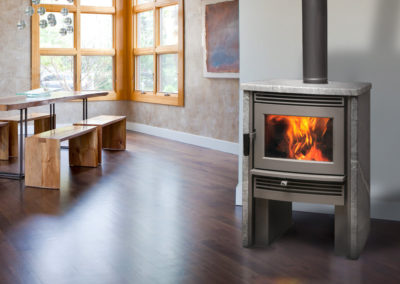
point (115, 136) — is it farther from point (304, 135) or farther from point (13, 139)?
point (304, 135)

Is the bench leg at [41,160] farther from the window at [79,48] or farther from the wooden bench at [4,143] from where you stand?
the window at [79,48]

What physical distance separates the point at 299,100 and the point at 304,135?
0.19 metres

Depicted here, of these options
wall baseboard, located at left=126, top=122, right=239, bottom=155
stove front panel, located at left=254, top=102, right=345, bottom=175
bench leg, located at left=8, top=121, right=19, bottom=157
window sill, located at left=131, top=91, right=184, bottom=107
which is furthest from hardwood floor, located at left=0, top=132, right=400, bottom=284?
window sill, located at left=131, top=91, right=184, bottom=107

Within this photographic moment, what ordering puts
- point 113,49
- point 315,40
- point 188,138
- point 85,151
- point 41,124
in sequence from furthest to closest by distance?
1. point 113,49
2. point 188,138
3. point 41,124
4. point 85,151
5. point 315,40

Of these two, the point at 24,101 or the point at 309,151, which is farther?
the point at 24,101

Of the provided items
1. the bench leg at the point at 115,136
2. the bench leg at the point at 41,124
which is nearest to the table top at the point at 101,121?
the bench leg at the point at 115,136

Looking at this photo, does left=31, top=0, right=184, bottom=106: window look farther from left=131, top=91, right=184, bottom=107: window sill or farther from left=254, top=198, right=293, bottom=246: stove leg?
left=254, top=198, right=293, bottom=246: stove leg

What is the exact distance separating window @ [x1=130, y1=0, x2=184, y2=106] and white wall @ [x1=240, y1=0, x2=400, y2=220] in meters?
4.05

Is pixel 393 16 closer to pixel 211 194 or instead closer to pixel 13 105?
pixel 211 194

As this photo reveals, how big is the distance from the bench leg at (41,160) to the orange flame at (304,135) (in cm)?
243

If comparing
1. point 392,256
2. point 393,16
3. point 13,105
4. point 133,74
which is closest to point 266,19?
point 393,16

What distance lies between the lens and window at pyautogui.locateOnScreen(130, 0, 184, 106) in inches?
323

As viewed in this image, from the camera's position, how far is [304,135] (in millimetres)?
3078

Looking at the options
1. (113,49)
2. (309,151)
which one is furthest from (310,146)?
(113,49)
